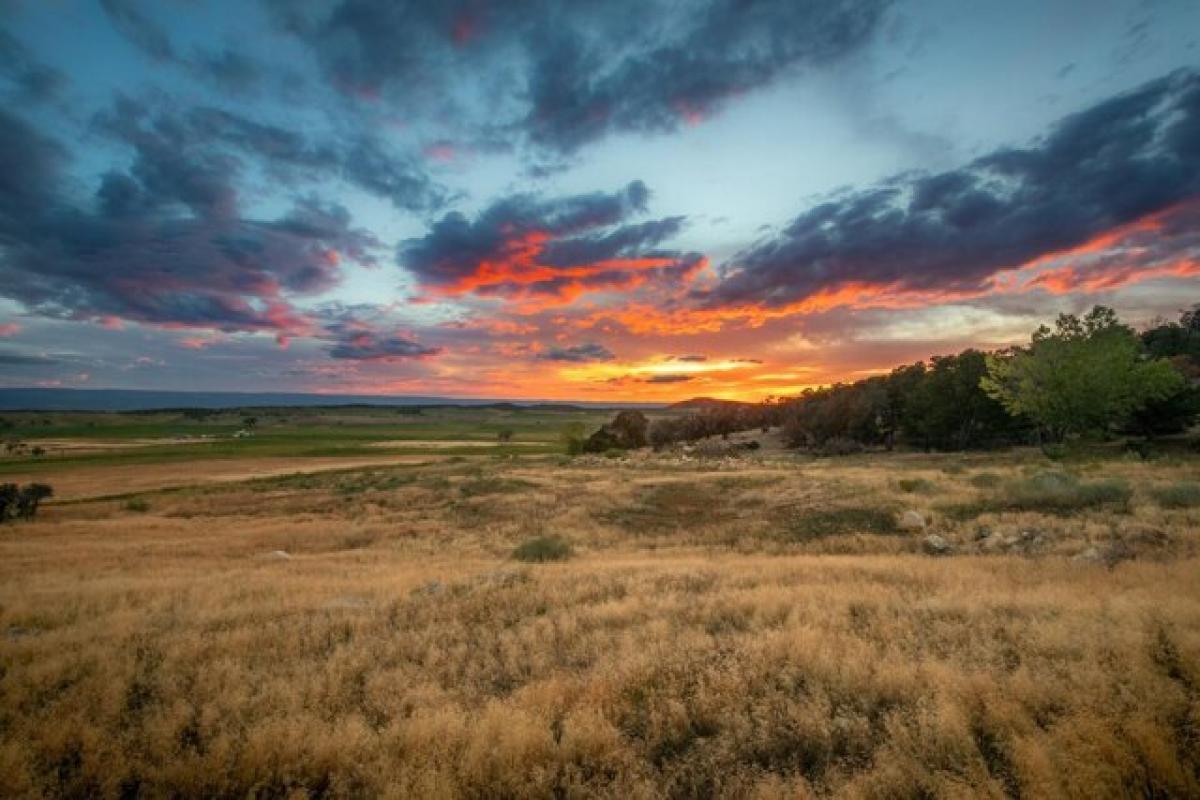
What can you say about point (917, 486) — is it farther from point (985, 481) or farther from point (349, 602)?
point (349, 602)

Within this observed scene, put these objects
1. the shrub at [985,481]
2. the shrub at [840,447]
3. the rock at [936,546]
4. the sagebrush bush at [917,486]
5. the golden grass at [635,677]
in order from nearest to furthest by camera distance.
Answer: the golden grass at [635,677]
the rock at [936,546]
the shrub at [985,481]
the sagebrush bush at [917,486]
the shrub at [840,447]

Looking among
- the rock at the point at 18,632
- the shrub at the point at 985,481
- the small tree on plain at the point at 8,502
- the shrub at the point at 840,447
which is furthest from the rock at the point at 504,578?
the shrub at the point at 840,447

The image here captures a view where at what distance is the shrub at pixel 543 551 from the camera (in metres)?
19.1

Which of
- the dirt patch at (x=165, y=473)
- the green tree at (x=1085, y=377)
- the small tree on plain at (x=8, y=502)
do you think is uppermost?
the green tree at (x=1085, y=377)

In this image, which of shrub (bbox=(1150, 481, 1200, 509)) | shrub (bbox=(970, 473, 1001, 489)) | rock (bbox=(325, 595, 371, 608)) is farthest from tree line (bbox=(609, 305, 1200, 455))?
rock (bbox=(325, 595, 371, 608))

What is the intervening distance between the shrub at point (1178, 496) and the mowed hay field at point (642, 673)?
10cm

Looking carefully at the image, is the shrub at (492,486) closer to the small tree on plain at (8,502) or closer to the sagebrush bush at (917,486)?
the sagebrush bush at (917,486)

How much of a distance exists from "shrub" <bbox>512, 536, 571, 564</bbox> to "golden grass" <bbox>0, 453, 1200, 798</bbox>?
2.75 metres

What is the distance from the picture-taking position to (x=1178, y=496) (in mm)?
17719

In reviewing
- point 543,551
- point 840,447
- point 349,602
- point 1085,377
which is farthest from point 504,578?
point 840,447

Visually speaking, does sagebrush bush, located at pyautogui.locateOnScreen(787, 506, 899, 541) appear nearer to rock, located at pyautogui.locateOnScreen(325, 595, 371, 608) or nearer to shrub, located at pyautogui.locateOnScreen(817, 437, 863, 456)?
rock, located at pyautogui.locateOnScreen(325, 595, 371, 608)

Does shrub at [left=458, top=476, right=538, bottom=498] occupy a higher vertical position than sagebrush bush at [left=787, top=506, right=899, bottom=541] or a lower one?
lower

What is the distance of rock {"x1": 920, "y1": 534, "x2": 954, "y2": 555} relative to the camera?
54.7 feet

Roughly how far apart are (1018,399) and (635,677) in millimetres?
47168
